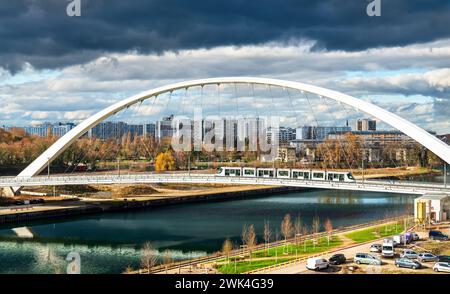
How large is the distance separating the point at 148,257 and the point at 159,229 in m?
6.45

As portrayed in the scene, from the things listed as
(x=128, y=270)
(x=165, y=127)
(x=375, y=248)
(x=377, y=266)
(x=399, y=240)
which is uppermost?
(x=165, y=127)

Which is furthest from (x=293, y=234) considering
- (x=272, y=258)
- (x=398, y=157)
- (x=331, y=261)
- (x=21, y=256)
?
(x=398, y=157)

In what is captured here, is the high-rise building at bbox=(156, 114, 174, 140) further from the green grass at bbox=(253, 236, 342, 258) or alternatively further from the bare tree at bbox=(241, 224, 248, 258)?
the green grass at bbox=(253, 236, 342, 258)

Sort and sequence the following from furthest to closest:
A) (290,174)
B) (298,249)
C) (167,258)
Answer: (290,174) < (167,258) < (298,249)

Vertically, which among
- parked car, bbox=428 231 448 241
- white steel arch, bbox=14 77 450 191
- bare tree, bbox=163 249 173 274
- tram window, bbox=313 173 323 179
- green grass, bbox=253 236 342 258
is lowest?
bare tree, bbox=163 249 173 274

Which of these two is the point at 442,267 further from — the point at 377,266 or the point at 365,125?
the point at 365,125

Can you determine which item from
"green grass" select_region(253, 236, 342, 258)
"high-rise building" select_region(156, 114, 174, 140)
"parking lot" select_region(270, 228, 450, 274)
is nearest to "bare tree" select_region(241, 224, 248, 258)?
"green grass" select_region(253, 236, 342, 258)

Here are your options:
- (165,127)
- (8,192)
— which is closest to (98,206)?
(8,192)

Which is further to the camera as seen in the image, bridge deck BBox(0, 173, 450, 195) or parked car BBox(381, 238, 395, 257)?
bridge deck BBox(0, 173, 450, 195)

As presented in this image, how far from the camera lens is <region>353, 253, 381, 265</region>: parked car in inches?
560

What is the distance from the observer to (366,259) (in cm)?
1439

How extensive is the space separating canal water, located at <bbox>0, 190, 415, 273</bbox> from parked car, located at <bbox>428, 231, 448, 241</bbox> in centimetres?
529
